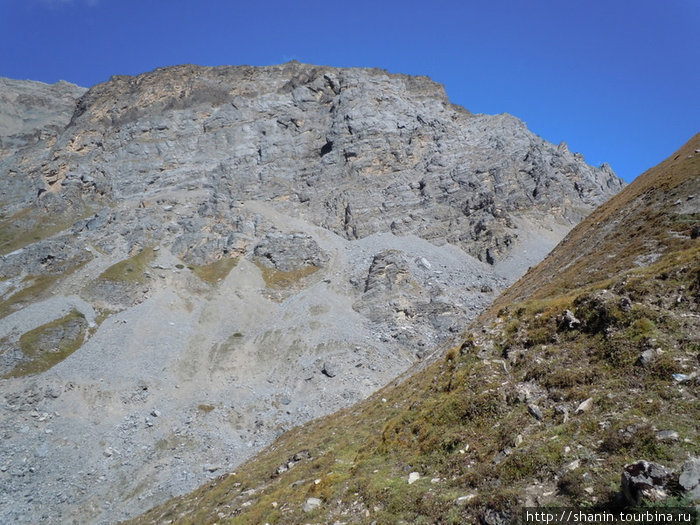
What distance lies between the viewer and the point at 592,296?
14.3m

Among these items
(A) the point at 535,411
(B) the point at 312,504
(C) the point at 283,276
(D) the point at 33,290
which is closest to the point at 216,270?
(C) the point at 283,276

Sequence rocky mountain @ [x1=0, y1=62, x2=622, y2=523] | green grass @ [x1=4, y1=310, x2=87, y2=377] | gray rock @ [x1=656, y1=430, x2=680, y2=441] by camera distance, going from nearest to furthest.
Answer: gray rock @ [x1=656, y1=430, x2=680, y2=441], rocky mountain @ [x1=0, y1=62, x2=622, y2=523], green grass @ [x1=4, y1=310, x2=87, y2=377]

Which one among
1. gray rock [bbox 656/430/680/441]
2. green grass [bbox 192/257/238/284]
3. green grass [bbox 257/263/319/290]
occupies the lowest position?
gray rock [bbox 656/430/680/441]

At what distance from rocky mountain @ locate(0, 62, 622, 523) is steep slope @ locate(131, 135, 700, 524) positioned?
17.7 metres

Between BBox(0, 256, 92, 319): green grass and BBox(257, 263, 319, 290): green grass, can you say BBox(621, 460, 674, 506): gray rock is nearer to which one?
BBox(257, 263, 319, 290): green grass

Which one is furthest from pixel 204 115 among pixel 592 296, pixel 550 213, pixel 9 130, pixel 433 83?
pixel 592 296

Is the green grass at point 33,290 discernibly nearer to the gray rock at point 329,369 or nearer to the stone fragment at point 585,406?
the gray rock at point 329,369

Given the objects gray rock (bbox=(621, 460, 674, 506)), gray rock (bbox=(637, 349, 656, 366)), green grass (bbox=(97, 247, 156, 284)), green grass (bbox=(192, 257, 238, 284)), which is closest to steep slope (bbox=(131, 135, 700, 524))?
gray rock (bbox=(637, 349, 656, 366))

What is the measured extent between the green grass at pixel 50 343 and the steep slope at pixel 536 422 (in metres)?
50.3

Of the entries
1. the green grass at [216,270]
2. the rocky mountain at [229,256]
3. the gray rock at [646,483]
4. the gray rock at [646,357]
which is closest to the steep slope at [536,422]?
the gray rock at [646,357]

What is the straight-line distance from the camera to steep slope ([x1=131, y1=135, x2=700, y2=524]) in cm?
877

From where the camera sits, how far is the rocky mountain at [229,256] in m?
45.0

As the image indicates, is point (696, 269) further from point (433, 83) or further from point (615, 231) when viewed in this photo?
point (433, 83)

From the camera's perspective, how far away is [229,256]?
88438mm
